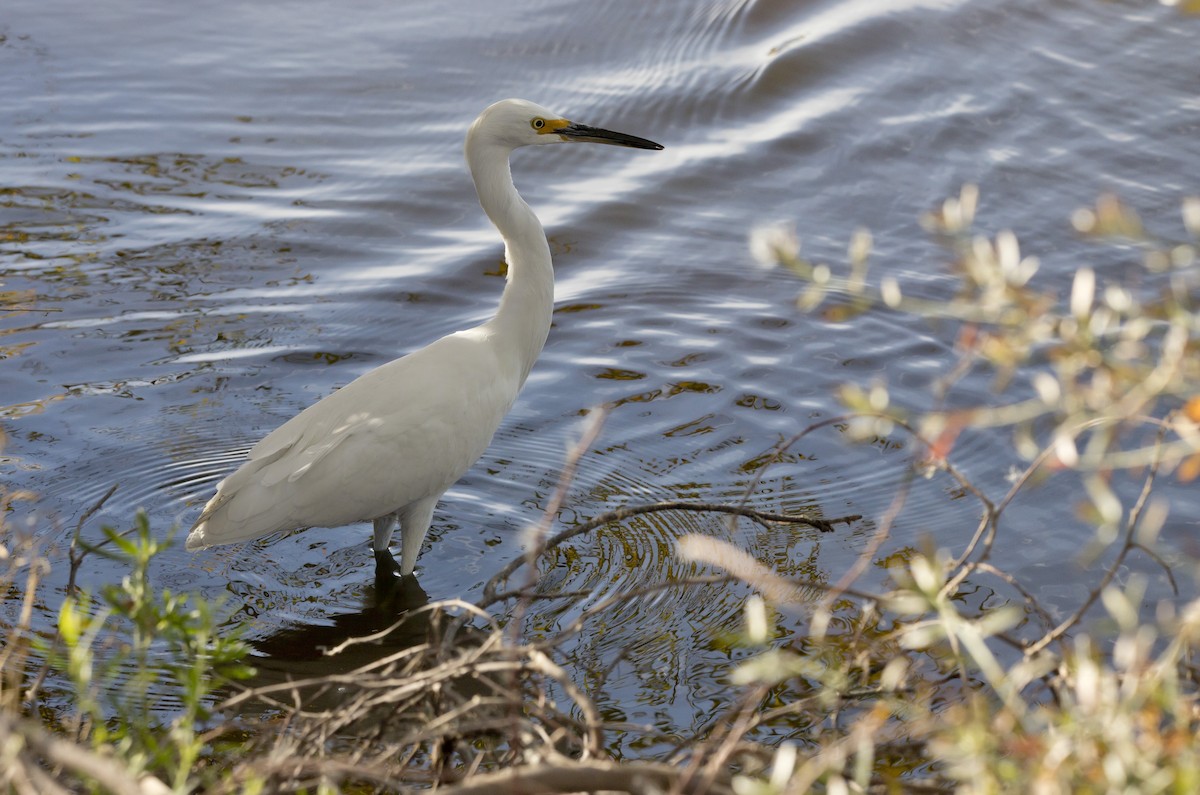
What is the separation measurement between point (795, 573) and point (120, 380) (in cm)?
A: 287

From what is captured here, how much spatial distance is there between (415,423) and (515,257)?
0.71 metres

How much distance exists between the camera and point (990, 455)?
→ 480 cm

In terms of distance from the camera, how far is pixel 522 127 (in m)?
4.39

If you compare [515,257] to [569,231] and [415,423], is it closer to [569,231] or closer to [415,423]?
[415,423]

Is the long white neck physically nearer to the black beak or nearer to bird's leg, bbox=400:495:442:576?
the black beak

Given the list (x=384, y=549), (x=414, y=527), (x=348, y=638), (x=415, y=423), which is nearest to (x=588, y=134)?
(x=415, y=423)

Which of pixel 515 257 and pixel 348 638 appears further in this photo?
pixel 515 257

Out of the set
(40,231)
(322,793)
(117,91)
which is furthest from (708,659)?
(117,91)

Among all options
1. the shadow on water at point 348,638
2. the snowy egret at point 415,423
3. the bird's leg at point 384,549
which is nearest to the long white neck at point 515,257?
the snowy egret at point 415,423

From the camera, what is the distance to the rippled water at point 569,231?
4539mm

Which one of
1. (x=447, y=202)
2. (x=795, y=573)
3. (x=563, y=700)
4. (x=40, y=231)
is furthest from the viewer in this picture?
(x=447, y=202)

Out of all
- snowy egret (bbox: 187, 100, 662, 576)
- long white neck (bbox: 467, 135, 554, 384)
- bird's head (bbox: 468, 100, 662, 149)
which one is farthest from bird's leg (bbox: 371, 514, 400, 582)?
bird's head (bbox: 468, 100, 662, 149)

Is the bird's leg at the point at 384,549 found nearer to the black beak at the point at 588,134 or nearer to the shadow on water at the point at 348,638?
the shadow on water at the point at 348,638

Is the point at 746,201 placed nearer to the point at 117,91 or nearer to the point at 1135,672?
the point at 117,91
